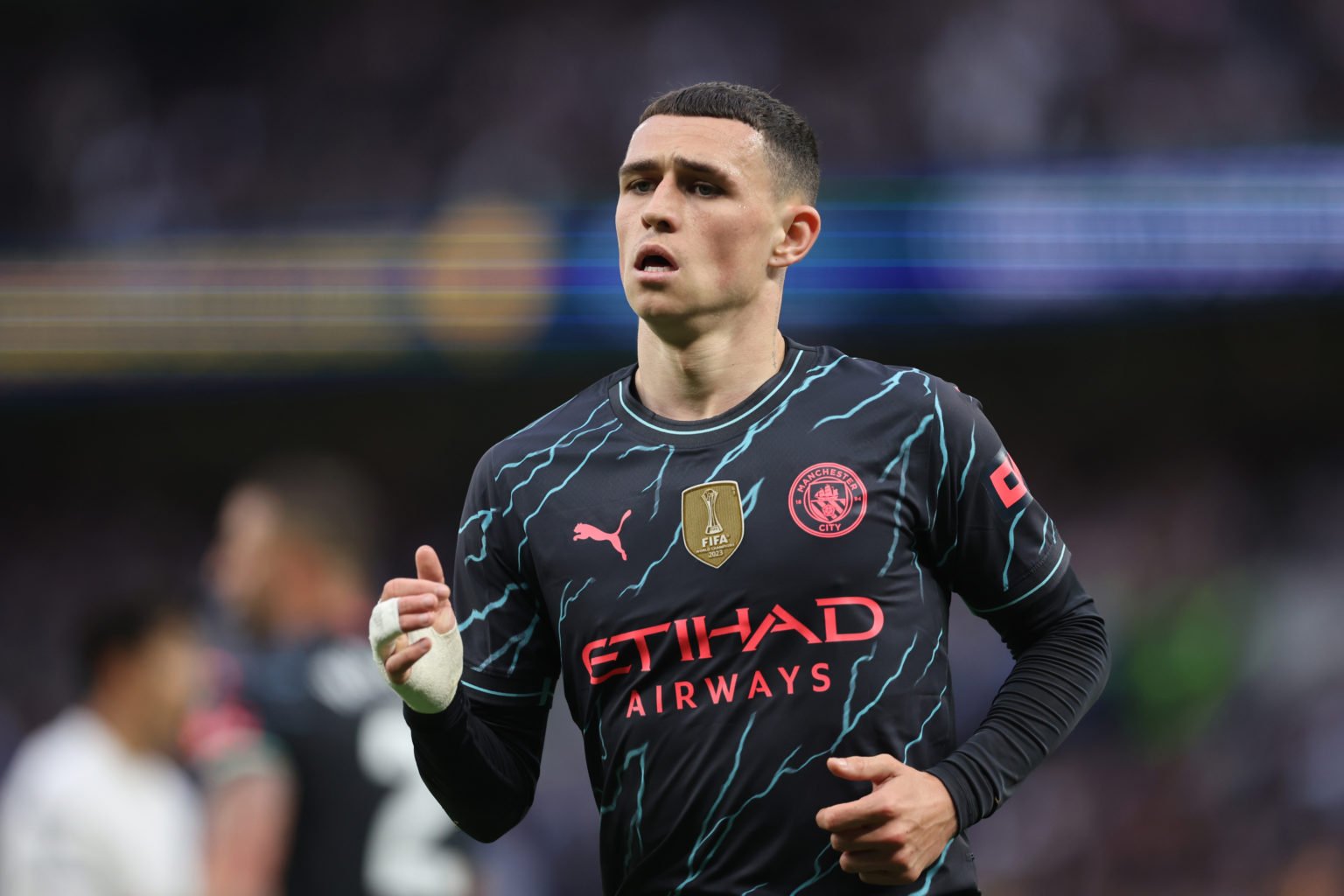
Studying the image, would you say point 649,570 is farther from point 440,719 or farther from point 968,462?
point 968,462

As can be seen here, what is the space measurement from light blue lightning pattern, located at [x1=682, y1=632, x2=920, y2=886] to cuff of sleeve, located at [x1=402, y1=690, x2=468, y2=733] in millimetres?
423

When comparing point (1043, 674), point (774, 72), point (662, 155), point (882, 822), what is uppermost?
point (774, 72)

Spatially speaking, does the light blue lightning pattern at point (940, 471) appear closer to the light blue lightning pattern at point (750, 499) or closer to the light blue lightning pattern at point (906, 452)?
the light blue lightning pattern at point (906, 452)

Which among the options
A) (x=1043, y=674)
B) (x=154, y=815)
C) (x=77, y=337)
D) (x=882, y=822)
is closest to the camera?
(x=882, y=822)

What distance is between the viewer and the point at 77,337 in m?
10.4

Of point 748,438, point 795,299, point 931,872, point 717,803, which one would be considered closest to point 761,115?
point 748,438

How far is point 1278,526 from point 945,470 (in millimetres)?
8021

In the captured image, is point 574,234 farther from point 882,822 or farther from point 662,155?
point 882,822

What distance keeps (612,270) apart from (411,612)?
7324 mm

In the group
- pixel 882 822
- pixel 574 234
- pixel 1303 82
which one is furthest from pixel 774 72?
pixel 882 822

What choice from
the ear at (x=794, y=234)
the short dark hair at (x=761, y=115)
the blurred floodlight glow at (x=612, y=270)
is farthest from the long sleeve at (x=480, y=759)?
the blurred floodlight glow at (x=612, y=270)

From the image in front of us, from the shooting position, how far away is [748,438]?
8.83 ft

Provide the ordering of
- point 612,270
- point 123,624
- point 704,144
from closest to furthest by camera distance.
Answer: point 704,144, point 123,624, point 612,270

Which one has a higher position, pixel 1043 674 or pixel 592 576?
pixel 592 576
